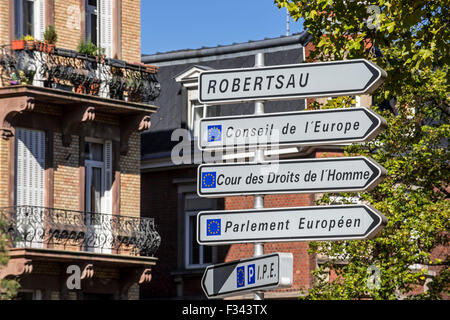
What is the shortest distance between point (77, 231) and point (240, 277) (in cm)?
1667

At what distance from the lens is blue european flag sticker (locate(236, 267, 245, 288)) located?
10727mm

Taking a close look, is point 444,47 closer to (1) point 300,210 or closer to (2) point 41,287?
(1) point 300,210

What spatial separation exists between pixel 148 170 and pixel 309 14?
1748 centimetres

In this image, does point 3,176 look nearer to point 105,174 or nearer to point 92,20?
point 105,174

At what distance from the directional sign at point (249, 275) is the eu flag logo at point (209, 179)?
0.81 m

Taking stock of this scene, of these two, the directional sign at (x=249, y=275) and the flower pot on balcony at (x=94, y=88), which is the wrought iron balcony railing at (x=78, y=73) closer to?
the flower pot on balcony at (x=94, y=88)

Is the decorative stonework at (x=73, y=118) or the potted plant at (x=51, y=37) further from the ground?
the potted plant at (x=51, y=37)

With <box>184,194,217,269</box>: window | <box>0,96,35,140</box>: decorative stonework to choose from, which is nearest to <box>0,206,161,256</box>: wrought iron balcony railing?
<box>0,96,35,140</box>: decorative stonework

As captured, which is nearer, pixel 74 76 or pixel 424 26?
pixel 424 26

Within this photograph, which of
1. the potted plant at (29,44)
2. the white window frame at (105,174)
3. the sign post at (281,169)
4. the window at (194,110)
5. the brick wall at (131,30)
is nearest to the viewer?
the sign post at (281,169)

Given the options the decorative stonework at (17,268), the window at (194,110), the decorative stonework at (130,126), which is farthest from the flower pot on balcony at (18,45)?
the window at (194,110)

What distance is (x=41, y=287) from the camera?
26.6 metres

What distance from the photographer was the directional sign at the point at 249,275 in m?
10.4
